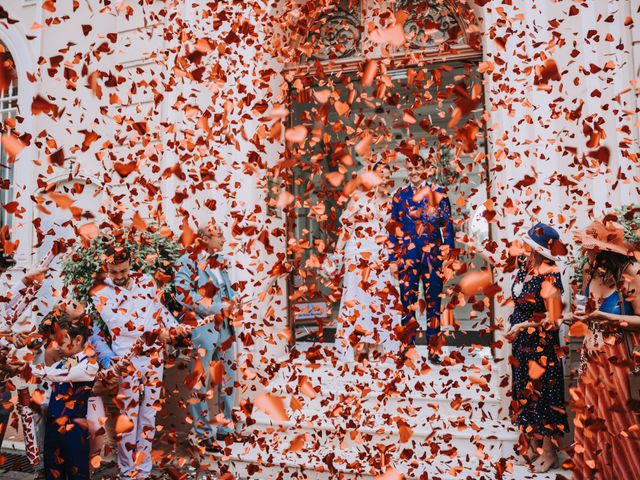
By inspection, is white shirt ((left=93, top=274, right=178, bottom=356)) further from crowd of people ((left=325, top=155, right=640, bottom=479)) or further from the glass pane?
crowd of people ((left=325, top=155, right=640, bottom=479))

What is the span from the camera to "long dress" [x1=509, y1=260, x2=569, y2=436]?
364cm

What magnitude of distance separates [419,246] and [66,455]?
3935 millimetres

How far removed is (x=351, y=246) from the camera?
5477mm

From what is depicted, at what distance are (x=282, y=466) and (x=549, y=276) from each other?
105 inches

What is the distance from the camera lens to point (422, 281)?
5.22 meters

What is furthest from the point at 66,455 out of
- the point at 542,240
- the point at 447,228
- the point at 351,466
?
the point at 447,228

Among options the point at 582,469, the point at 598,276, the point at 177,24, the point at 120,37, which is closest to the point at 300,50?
the point at 177,24

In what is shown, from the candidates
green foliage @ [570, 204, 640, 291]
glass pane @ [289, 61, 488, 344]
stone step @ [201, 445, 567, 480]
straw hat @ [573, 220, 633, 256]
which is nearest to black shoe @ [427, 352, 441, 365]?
glass pane @ [289, 61, 488, 344]

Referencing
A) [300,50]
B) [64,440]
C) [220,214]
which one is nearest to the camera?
[64,440]

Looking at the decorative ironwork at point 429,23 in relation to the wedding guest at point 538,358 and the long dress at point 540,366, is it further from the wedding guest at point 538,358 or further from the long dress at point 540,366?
the long dress at point 540,366

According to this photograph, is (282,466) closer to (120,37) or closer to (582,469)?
(582,469)

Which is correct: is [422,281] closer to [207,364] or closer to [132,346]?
[207,364]

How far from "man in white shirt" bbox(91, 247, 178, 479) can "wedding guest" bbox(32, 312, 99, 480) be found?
0.79ft

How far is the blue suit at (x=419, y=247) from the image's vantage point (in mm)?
5090
